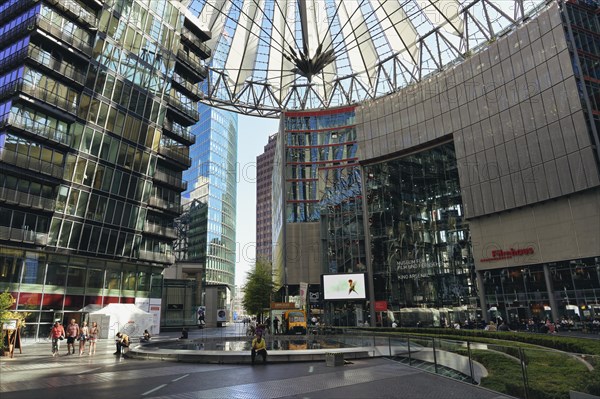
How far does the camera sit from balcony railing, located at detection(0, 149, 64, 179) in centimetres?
3438

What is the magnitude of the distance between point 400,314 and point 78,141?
4164cm

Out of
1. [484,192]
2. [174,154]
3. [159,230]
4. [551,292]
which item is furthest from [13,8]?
[551,292]

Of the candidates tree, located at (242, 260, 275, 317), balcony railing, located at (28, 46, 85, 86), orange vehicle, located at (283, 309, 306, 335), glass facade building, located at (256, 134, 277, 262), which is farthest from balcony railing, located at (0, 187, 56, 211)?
glass facade building, located at (256, 134, 277, 262)

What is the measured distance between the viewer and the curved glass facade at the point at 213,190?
346ft

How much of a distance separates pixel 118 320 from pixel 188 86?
3321cm

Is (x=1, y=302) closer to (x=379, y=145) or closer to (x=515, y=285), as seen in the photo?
(x=515, y=285)

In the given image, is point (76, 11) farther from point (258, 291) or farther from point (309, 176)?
point (258, 291)

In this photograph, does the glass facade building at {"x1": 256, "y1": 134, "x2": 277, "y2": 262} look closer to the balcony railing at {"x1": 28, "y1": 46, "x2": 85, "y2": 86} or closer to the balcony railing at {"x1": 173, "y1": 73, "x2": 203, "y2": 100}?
the balcony railing at {"x1": 173, "y1": 73, "x2": 203, "y2": 100}

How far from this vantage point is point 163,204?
52.5m

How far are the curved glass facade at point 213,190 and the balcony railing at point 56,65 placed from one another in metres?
66.1

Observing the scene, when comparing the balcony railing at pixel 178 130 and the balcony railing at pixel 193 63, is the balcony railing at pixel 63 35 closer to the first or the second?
the balcony railing at pixel 193 63

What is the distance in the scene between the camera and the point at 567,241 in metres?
35.6

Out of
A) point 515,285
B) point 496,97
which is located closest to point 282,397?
point 515,285

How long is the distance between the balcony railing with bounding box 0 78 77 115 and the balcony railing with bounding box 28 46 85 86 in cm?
212
